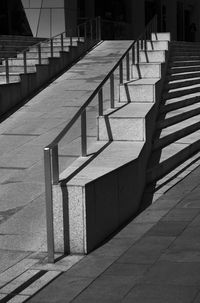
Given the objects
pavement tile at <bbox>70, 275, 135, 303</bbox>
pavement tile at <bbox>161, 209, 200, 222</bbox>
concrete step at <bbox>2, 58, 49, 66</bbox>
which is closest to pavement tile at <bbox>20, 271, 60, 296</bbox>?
pavement tile at <bbox>70, 275, 135, 303</bbox>

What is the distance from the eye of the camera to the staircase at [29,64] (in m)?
15.5

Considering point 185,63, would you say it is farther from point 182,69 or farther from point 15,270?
point 15,270

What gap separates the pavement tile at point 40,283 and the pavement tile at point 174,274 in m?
0.98

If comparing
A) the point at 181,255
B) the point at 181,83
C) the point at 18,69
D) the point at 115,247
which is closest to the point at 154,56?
the point at 181,83

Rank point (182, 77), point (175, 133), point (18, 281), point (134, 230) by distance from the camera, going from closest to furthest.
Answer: point (18, 281) < point (134, 230) < point (175, 133) < point (182, 77)

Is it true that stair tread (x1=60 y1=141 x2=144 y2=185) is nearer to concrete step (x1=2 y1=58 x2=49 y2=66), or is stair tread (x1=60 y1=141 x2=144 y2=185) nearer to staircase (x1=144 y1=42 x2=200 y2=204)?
staircase (x1=144 y1=42 x2=200 y2=204)

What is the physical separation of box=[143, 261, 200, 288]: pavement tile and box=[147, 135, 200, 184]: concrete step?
372 centimetres

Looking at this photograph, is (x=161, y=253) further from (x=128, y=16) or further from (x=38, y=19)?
(x=128, y=16)

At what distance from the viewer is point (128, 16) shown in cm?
3738

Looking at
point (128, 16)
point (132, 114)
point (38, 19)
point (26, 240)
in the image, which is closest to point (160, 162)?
point (132, 114)

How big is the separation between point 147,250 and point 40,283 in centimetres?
139

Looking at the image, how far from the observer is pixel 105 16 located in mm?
35781

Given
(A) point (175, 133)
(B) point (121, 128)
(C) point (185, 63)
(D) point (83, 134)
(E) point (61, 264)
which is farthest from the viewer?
(C) point (185, 63)

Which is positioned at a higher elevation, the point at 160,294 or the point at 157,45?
the point at 157,45
